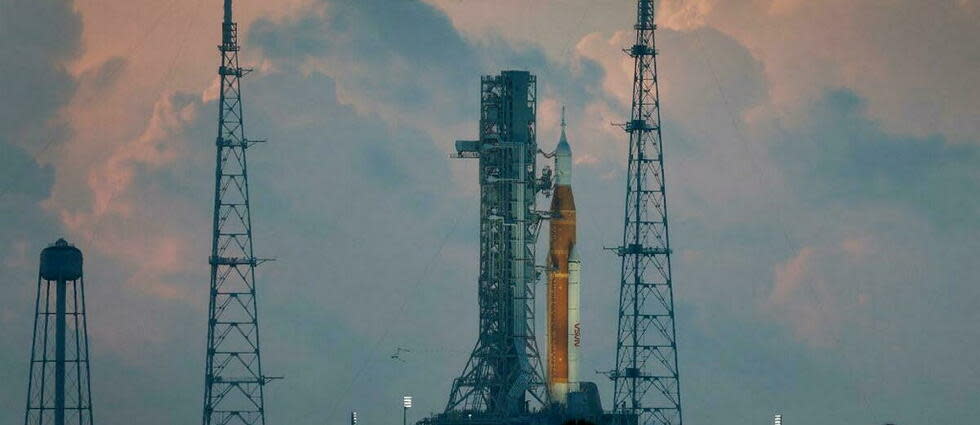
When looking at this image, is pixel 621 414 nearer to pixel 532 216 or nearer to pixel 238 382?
pixel 532 216

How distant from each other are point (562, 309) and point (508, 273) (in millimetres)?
4317

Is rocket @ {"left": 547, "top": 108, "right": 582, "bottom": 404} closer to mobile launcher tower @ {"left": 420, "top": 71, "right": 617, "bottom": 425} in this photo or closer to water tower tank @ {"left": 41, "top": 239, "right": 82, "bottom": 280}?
mobile launcher tower @ {"left": 420, "top": 71, "right": 617, "bottom": 425}

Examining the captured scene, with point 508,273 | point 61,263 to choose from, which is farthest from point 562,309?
point 61,263

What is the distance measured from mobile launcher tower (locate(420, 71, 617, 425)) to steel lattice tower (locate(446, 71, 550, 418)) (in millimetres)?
57

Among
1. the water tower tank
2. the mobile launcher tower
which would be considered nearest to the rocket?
the mobile launcher tower

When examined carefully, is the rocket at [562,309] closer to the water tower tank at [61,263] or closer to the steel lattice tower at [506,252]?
the steel lattice tower at [506,252]

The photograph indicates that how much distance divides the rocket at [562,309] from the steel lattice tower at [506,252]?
184cm

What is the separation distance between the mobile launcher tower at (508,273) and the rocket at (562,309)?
6.7 inches

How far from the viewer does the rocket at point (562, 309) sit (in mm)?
128250

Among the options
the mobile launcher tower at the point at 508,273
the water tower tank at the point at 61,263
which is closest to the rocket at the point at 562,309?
the mobile launcher tower at the point at 508,273

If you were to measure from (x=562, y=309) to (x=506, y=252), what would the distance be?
17.0 feet

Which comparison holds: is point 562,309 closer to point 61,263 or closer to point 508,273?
point 508,273

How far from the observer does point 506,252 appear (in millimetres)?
130875

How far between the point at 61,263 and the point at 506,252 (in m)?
25.7
